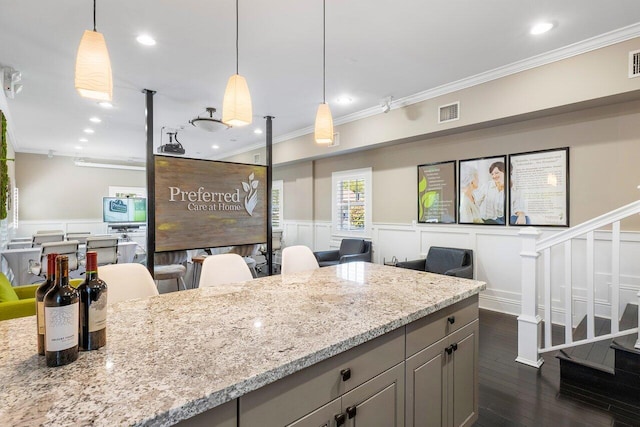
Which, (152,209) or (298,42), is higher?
(298,42)

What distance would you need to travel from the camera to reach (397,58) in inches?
136

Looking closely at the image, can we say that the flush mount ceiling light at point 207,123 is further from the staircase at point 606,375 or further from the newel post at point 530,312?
the staircase at point 606,375

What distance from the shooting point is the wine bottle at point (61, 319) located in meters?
0.92

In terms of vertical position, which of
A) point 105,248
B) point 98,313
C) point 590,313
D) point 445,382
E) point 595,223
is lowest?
point 445,382

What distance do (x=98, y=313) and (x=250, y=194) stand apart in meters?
3.38

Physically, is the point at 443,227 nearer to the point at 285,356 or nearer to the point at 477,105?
the point at 477,105

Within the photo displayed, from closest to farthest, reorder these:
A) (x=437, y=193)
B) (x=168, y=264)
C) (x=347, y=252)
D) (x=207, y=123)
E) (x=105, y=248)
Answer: (x=168, y=264) < (x=207, y=123) < (x=437, y=193) < (x=105, y=248) < (x=347, y=252)

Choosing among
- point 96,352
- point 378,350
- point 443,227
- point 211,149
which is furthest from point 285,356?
point 211,149

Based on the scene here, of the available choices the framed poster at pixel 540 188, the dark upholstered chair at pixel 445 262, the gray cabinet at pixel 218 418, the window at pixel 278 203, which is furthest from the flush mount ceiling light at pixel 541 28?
the window at pixel 278 203

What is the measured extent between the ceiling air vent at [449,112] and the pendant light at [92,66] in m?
3.80

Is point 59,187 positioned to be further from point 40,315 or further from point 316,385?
point 316,385

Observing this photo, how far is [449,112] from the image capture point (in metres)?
4.22

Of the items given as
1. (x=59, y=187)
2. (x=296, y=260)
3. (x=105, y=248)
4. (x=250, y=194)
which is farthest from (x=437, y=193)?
(x=59, y=187)

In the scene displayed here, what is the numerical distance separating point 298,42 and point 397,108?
2.16 meters
